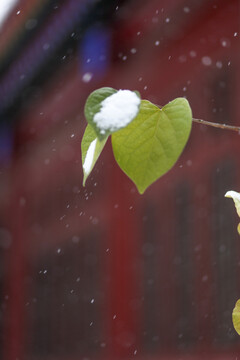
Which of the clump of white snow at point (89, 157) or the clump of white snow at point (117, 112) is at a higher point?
the clump of white snow at point (117, 112)

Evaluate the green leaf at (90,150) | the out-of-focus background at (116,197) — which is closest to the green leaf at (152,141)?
the green leaf at (90,150)

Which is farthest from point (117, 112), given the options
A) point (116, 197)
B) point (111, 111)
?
point (116, 197)

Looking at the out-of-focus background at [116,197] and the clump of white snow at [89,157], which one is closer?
the clump of white snow at [89,157]

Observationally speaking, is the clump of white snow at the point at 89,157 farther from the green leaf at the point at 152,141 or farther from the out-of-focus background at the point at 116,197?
the out-of-focus background at the point at 116,197

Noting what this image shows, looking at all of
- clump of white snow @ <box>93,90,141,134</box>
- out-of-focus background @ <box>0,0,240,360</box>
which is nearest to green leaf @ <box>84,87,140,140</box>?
clump of white snow @ <box>93,90,141,134</box>

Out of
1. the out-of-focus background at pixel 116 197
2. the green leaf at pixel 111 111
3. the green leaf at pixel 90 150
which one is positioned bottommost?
the out-of-focus background at pixel 116 197

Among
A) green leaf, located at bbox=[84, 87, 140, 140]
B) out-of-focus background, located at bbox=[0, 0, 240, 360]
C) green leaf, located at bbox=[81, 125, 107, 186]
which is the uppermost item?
green leaf, located at bbox=[84, 87, 140, 140]

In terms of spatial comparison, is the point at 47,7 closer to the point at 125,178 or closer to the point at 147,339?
the point at 125,178

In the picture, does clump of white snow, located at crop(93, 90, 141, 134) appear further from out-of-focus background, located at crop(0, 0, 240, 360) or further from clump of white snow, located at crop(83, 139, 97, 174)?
out-of-focus background, located at crop(0, 0, 240, 360)
